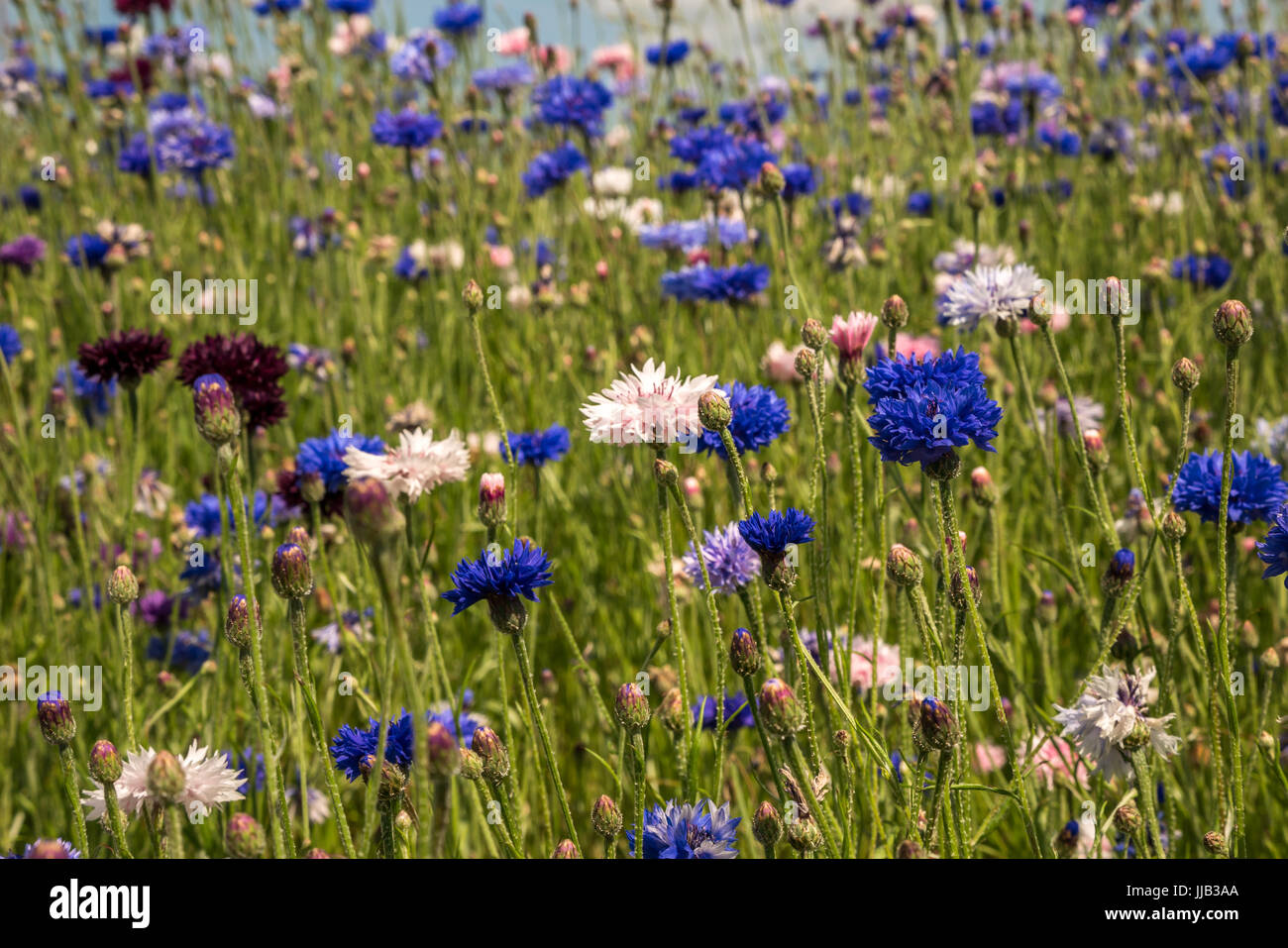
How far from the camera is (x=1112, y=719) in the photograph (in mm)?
1110

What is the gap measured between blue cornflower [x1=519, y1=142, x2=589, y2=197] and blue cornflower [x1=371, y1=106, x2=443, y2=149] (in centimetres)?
32

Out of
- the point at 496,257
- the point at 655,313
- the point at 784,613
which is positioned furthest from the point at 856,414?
the point at 496,257

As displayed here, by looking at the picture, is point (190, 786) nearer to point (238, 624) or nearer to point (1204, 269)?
point (238, 624)

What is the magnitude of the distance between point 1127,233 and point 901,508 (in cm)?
151

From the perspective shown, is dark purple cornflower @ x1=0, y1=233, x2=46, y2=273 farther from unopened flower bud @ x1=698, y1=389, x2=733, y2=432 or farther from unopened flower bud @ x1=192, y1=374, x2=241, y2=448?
unopened flower bud @ x1=698, y1=389, x2=733, y2=432

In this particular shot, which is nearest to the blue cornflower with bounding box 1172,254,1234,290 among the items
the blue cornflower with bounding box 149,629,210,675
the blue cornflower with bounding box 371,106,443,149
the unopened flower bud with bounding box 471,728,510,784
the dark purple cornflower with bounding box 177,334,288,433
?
the blue cornflower with bounding box 371,106,443,149

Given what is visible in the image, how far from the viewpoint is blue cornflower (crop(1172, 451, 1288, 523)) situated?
134cm

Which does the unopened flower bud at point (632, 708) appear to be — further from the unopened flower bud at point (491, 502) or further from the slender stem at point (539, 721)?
the unopened flower bud at point (491, 502)

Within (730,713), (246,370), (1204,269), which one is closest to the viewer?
(730,713)

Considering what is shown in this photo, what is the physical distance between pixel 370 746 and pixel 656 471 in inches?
17.7

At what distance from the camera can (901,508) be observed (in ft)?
6.64

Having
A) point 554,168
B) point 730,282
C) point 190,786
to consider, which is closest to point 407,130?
point 554,168

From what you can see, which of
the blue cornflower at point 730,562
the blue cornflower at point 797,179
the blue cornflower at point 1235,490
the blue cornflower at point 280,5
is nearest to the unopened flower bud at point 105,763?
the blue cornflower at point 730,562
